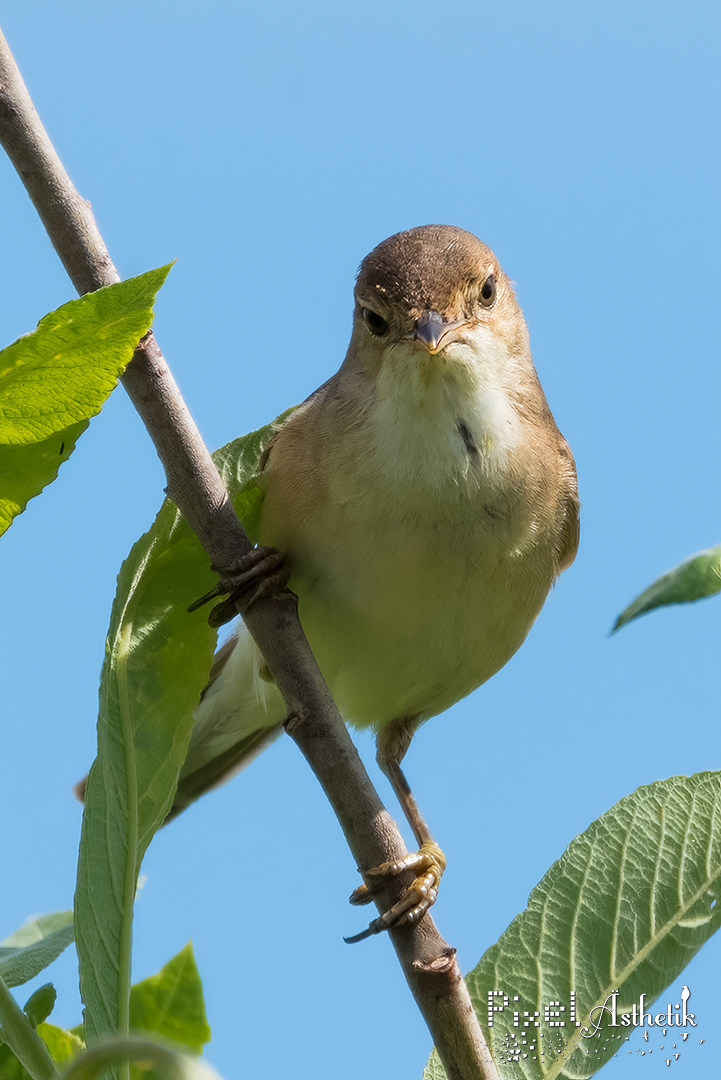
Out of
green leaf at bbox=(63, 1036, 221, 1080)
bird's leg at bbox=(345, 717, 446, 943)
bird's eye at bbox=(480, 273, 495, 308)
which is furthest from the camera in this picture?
bird's eye at bbox=(480, 273, 495, 308)

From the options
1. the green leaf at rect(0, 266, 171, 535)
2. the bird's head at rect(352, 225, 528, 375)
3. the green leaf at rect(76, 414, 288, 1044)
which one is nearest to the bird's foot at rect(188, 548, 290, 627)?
the green leaf at rect(76, 414, 288, 1044)

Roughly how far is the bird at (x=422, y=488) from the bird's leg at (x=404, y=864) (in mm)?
25

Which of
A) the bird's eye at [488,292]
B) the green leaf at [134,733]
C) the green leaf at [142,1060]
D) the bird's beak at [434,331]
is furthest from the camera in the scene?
the bird's eye at [488,292]

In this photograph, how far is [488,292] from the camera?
369 cm

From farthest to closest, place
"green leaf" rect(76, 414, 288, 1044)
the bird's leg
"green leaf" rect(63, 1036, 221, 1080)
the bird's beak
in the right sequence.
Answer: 1. the bird's beak
2. the bird's leg
3. "green leaf" rect(76, 414, 288, 1044)
4. "green leaf" rect(63, 1036, 221, 1080)

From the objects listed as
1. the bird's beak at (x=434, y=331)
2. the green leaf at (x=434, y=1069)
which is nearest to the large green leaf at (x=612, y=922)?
the green leaf at (x=434, y=1069)

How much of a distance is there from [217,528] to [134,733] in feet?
1.43

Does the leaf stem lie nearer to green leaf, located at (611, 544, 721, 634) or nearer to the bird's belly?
green leaf, located at (611, 544, 721, 634)

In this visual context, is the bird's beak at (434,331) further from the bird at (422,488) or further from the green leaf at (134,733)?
the green leaf at (134,733)

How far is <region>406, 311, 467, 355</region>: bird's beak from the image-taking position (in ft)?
10.3

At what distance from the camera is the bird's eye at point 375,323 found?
3.49m

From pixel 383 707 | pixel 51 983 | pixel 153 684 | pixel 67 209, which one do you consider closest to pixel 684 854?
pixel 153 684

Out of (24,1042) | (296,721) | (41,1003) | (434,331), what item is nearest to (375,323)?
(434,331)

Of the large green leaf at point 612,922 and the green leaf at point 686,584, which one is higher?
the green leaf at point 686,584
